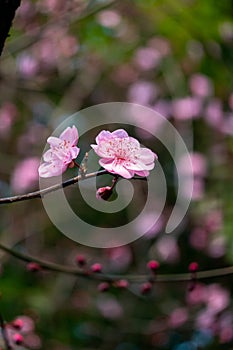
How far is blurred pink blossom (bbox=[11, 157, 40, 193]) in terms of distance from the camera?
313 cm

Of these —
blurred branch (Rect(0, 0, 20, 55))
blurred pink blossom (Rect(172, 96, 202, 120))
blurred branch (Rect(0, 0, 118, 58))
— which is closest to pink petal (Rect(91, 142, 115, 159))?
blurred branch (Rect(0, 0, 20, 55))

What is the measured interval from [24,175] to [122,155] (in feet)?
7.95

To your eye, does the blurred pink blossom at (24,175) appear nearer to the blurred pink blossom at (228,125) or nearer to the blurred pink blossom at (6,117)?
the blurred pink blossom at (6,117)

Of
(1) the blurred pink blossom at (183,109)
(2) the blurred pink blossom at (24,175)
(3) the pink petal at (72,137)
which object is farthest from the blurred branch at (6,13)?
(1) the blurred pink blossom at (183,109)

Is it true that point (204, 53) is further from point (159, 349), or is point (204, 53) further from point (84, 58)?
point (159, 349)

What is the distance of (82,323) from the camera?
3119 millimetres

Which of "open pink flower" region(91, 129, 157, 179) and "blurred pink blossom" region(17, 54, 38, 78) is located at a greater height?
"open pink flower" region(91, 129, 157, 179)

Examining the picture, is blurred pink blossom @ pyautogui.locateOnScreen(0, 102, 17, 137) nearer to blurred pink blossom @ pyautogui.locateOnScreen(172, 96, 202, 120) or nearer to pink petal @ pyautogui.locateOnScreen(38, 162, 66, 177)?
blurred pink blossom @ pyautogui.locateOnScreen(172, 96, 202, 120)

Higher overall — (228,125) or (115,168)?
(115,168)

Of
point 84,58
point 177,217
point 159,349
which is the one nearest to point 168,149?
point 177,217

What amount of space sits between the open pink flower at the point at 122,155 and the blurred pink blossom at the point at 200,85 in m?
2.62

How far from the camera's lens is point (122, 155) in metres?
0.79

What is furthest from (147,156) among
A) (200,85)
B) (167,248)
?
(200,85)

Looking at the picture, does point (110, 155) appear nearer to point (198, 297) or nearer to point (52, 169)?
point (52, 169)
